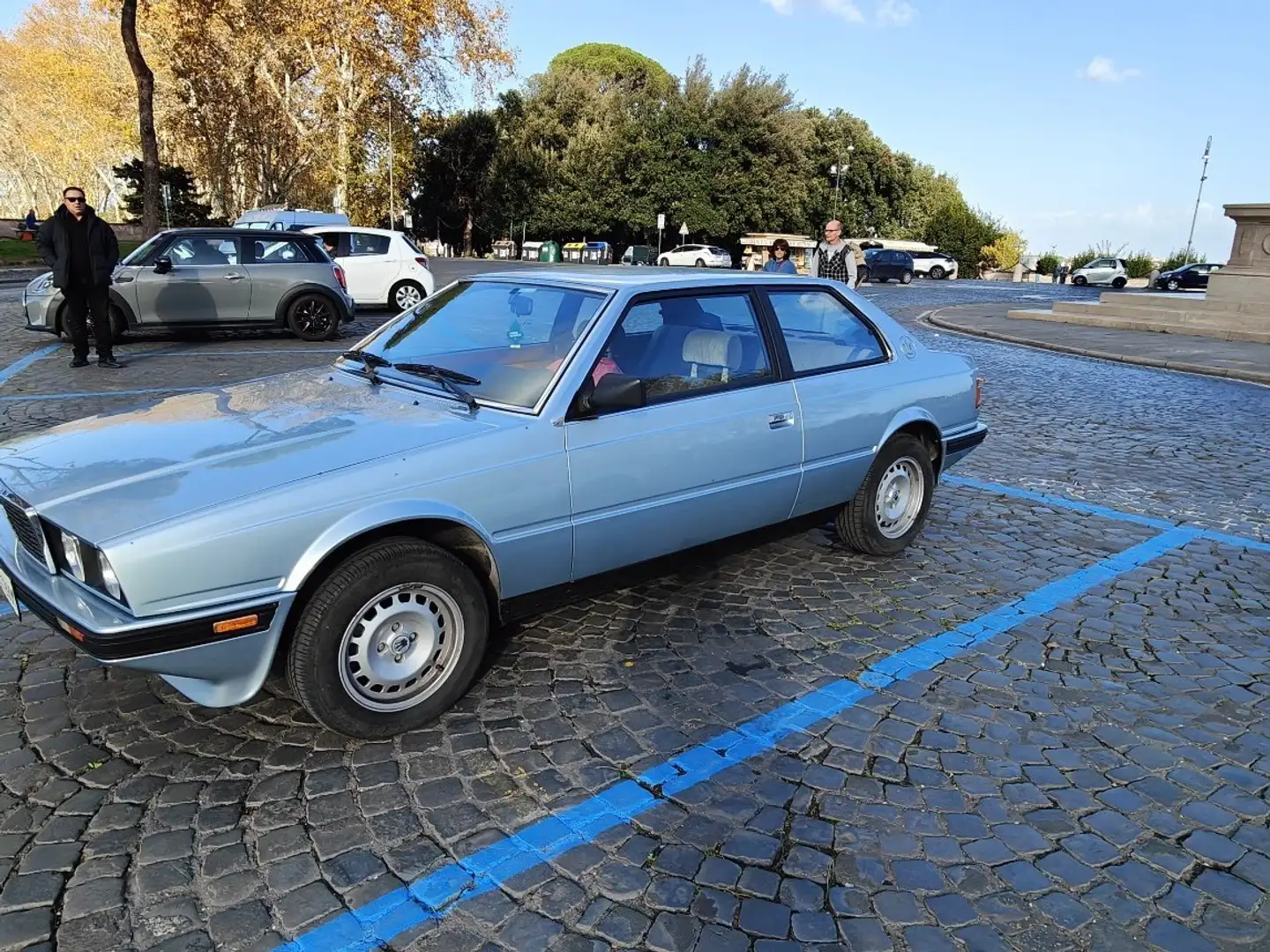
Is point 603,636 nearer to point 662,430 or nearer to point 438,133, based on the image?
point 662,430

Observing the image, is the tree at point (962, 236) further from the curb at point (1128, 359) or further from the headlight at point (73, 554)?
the headlight at point (73, 554)

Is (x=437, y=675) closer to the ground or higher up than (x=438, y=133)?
closer to the ground

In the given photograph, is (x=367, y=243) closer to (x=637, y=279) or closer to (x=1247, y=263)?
(x=637, y=279)

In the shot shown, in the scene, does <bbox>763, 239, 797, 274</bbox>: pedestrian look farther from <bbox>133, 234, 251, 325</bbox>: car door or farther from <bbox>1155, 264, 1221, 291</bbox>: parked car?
<bbox>1155, 264, 1221, 291</bbox>: parked car

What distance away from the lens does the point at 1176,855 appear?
8.94ft

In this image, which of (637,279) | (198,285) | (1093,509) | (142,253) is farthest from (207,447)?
(142,253)

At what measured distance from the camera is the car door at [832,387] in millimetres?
4445

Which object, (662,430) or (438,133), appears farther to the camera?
(438,133)

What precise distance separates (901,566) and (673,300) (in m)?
2.09

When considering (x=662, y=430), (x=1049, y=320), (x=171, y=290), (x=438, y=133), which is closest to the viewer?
(x=662, y=430)

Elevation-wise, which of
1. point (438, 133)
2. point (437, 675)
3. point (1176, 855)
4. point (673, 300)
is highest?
point (438, 133)

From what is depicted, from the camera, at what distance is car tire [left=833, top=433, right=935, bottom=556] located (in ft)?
16.0

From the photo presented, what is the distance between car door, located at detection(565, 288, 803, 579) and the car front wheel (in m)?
13.6

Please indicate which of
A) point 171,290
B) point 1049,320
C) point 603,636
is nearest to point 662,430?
point 603,636
